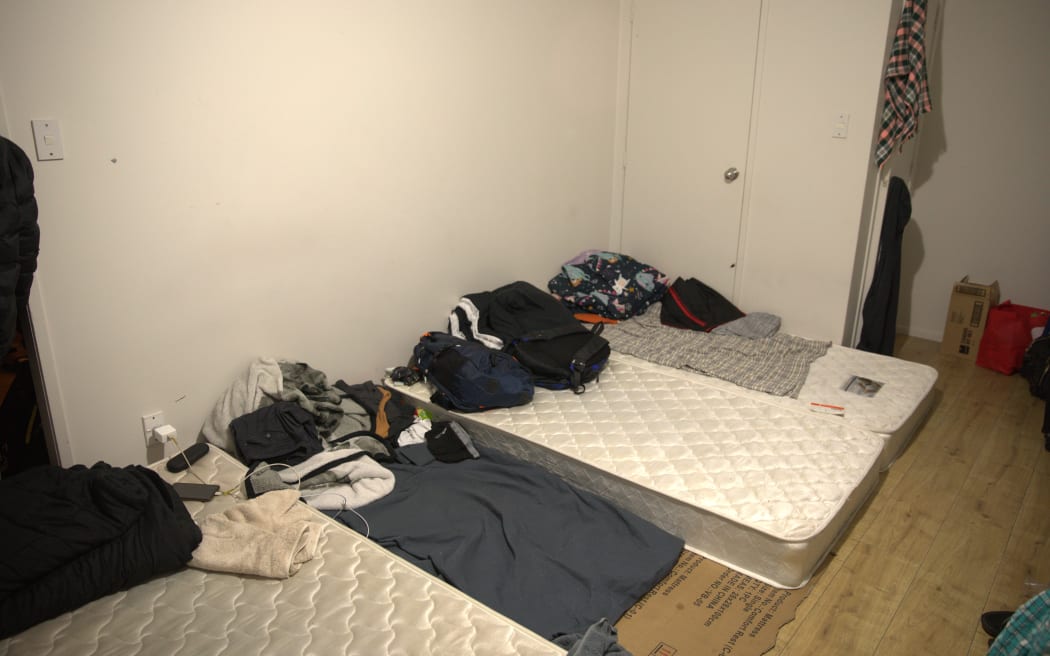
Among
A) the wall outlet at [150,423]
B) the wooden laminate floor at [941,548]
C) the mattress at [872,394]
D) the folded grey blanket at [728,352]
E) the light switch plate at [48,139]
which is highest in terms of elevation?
the light switch plate at [48,139]

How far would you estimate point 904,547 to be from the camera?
2.30m

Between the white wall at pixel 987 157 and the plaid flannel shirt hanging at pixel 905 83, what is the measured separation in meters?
0.76

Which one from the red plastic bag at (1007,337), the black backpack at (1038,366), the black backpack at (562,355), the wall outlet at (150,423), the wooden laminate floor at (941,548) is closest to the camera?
the wooden laminate floor at (941,548)

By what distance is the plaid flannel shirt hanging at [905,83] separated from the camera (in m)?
3.07

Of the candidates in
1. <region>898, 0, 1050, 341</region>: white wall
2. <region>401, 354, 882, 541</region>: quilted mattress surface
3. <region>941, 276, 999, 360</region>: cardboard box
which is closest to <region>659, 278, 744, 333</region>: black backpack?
<region>401, 354, 882, 541</region>: quilted mattress surface

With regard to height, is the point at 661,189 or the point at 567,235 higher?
the point at 661,189

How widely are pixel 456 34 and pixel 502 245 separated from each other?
0.99 m

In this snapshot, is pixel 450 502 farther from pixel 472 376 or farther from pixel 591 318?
pixel 591 318

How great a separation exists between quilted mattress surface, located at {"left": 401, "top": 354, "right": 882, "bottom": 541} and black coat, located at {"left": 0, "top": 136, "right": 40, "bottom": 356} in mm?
1422

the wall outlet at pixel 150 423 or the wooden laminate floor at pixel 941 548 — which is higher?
the wall outlet at pixel 150 423

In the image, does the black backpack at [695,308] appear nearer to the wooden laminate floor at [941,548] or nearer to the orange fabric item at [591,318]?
the orange fabric item at [591,318]

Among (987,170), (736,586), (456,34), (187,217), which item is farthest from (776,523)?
(987,170)

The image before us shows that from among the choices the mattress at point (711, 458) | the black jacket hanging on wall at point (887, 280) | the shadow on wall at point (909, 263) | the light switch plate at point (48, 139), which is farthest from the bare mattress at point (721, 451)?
the light switch plate at point (48, 139)

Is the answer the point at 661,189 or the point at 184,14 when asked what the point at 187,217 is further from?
the point at 661,189
